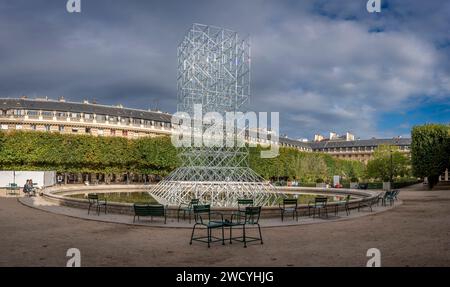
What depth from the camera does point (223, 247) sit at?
35.4 ft

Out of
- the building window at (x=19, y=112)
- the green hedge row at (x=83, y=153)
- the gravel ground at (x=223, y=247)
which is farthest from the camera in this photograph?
the building window at (x=19, y=112)

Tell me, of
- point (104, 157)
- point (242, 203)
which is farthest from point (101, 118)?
point (242, 203)

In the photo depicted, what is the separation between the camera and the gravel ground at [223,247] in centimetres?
898

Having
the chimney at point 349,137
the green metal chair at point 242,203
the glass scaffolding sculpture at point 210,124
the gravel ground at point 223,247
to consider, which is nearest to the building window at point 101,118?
the glass scaffolding sculpture at point 210,124

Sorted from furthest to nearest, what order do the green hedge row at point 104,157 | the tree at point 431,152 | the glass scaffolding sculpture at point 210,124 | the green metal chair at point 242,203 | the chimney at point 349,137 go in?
1. the chimney at point 349,137
2. the green hedge row at point 104,157
3. the tree at point 431,152
4. the glass scaffolding sculpture at point 210,124
5. the green metal chair at point 242,203

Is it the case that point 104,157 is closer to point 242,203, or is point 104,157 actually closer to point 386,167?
point 242,203

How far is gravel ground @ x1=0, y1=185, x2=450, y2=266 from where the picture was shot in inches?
354

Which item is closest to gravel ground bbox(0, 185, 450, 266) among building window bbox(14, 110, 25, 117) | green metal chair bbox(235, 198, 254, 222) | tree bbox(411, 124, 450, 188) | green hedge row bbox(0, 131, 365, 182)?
green metal chair bbox(235, 198, 254, 222)

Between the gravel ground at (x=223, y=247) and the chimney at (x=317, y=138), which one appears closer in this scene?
the gravel ground at (x=223, y=247)

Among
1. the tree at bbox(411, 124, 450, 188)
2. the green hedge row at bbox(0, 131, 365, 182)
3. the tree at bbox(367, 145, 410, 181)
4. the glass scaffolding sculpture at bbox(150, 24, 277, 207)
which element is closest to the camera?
the glass scaffolding sculpture at bbox(150, 24, 277, 207)

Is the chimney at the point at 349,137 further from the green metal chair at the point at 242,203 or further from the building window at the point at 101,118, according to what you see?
the green metal chair at the point at 242,203

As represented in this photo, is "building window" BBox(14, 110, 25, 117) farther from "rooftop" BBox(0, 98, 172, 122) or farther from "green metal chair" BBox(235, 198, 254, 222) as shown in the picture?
"green metal chair" BBox(235, 198, 254, 222)

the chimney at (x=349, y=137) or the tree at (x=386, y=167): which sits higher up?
the chimney at (x=349, y=137)
